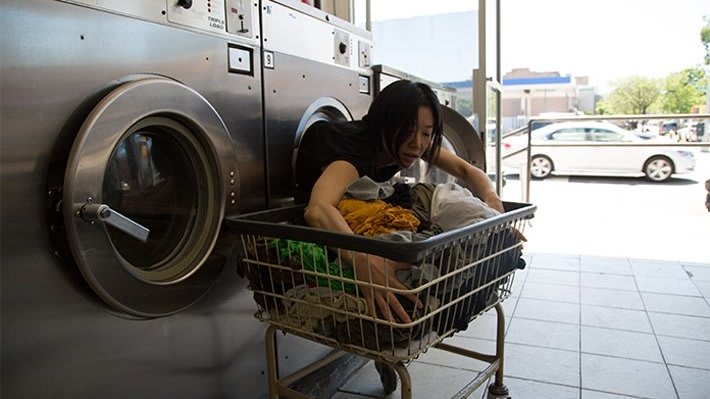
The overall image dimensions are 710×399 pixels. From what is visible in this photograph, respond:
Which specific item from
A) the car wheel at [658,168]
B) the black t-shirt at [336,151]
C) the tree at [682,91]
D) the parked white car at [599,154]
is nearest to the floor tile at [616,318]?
the black t-shirt at [336,151]

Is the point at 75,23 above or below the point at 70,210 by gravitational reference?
above

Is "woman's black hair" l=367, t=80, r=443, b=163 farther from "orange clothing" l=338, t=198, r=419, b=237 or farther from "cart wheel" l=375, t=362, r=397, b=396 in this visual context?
"cart wheel" l=375, t=362, r=397, b=396

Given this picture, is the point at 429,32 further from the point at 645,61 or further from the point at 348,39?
the point at 645,61

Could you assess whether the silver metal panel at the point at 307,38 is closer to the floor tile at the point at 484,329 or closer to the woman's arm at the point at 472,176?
the woman's arm at the point at 472,176

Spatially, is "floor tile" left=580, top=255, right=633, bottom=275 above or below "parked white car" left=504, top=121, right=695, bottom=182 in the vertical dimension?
below

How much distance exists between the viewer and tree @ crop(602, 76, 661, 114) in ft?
55.9

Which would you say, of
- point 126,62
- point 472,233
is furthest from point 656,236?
point 126,62

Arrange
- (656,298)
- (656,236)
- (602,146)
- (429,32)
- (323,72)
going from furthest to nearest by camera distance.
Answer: (602,146)
(656,236)
(429,32)
(656,298)
(323,72)

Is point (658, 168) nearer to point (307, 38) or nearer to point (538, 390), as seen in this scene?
point (538, 390)

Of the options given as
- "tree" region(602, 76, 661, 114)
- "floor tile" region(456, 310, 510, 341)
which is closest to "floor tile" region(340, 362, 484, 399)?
"floor tile" region(456, 310, 510, 341)

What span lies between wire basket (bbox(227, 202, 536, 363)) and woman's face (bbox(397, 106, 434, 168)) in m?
0.35

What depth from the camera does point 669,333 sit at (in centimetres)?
238

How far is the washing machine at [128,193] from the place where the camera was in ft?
2.85

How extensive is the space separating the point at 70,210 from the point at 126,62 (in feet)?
1.11
